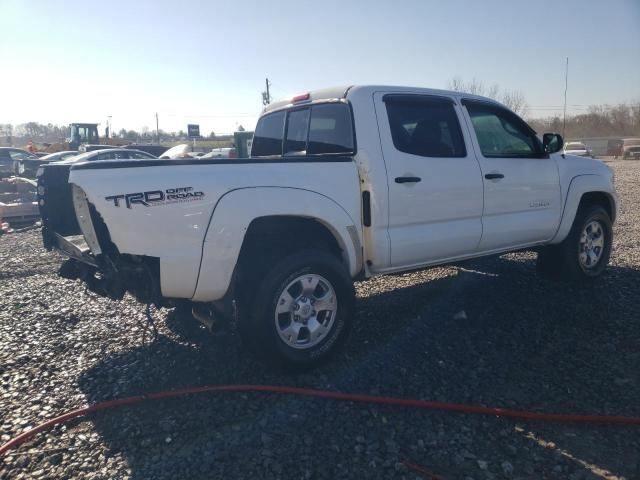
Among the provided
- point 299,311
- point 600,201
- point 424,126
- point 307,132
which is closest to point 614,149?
point 600,201

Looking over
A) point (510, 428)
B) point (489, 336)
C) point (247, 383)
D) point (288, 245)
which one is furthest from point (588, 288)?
point (247, 383)

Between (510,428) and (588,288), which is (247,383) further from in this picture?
(588,288)

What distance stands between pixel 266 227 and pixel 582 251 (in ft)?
13.1

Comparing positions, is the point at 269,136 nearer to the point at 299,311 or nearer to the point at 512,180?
the point at 299,311

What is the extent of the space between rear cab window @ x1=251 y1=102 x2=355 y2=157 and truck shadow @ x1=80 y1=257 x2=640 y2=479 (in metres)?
1.66

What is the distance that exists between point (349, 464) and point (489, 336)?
2146 millimetres

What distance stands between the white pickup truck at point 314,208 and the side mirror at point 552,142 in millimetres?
20

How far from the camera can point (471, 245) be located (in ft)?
15.4

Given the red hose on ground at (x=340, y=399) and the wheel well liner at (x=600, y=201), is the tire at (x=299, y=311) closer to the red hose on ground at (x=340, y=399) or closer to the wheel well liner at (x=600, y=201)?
the red hose on ground at (x=340, y=399)

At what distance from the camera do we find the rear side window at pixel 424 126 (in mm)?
4234

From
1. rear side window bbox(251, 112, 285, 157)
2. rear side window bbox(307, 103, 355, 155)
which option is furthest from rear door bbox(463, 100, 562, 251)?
rear side window bbox(251, 112, 285, 157)

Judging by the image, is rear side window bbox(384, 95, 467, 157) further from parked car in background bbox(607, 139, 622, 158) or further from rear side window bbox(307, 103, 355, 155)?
parked car in background bbox(607, 139, 622, 158)

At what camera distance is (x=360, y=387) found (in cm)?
347

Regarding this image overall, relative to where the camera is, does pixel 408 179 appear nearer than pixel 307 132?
Yes
